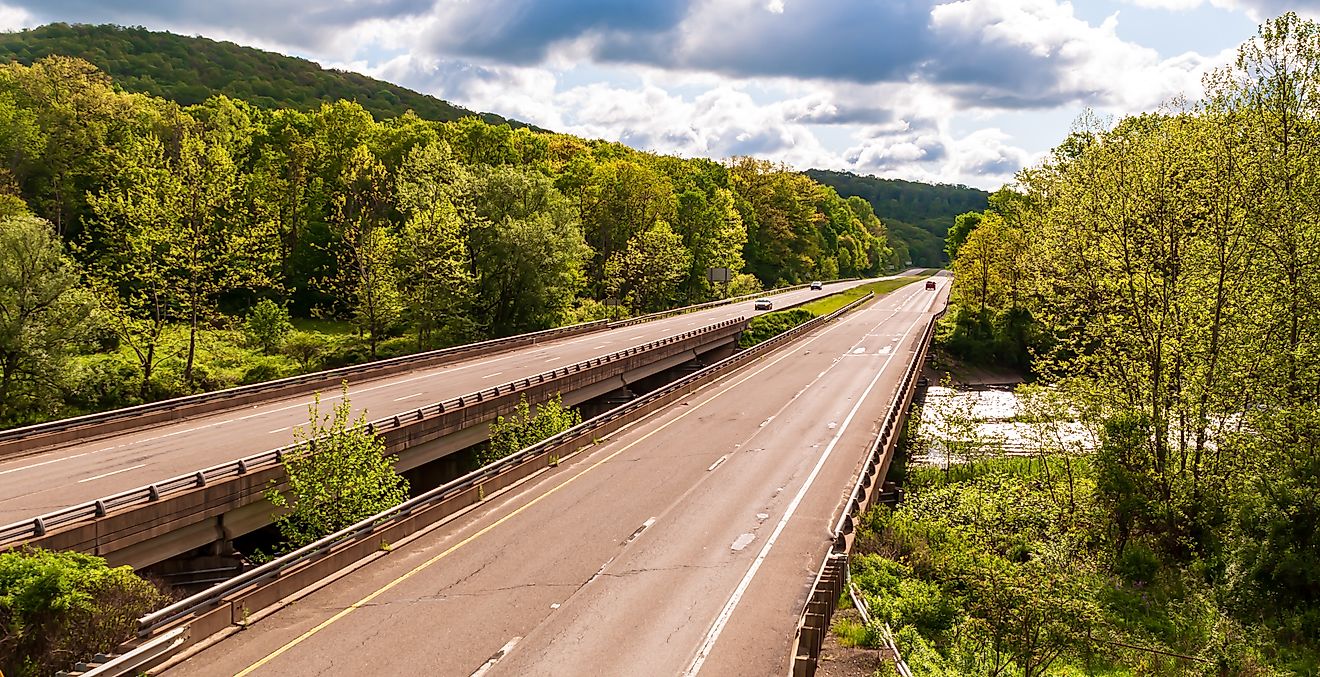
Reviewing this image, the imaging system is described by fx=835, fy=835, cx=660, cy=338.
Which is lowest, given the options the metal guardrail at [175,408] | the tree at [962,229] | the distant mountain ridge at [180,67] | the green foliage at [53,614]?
the green foliage at [53,614]

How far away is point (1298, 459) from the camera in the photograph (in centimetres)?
2291

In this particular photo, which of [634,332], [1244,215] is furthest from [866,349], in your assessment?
[1244,215]

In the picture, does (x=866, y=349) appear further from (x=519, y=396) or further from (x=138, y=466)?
(x=138, y=466)

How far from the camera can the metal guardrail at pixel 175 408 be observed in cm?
2673

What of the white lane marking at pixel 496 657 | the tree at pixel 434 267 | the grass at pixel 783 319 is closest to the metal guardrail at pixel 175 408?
the tree at pixel 434 267

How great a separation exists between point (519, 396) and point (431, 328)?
26.0 metres

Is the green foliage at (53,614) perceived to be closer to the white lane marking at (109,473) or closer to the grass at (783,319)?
the white lane marking at (109,473)

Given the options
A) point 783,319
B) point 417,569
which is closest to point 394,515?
point 417,569

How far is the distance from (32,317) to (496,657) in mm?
34310

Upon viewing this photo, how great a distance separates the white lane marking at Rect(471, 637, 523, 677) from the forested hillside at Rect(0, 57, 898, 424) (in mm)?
33253

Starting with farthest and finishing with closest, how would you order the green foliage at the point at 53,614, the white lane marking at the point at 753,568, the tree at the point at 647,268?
the tree at the point at 647,268
the white lane marking at the point at 753,568
the green foliage at the point at 53,614

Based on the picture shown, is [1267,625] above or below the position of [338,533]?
below

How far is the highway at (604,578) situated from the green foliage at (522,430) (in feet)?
6.58

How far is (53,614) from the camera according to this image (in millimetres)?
15961
